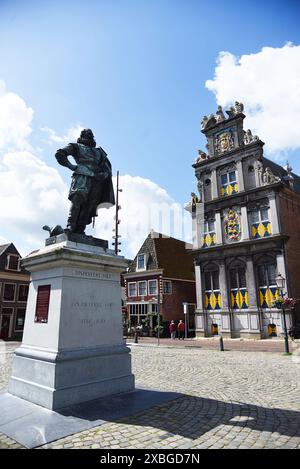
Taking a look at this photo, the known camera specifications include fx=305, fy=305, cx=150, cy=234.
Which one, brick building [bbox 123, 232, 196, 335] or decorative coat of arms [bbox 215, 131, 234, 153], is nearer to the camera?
decorative coat of arms [bbox 215, 131, 234, 153]

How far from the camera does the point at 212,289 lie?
2502cm

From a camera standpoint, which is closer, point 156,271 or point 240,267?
point 240,267

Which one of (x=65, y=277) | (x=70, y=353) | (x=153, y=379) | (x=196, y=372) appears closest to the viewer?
(x=70, y=353)

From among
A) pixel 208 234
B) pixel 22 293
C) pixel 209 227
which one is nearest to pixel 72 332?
pixel 208 234

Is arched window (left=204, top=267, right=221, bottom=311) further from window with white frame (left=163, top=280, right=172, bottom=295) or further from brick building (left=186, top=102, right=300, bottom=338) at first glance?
window with white frame (left=163, top=280, right=172, bottom=295)

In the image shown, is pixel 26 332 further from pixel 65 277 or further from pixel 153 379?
pixel 153 379

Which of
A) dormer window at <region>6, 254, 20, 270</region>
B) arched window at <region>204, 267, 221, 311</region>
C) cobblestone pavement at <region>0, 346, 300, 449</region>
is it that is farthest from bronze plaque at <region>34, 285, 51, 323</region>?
dormer window at <region>6, 254, 20, 270</region>

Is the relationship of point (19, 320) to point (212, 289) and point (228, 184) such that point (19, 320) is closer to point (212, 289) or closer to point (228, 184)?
point (212, 289)

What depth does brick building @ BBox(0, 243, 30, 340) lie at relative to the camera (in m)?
32.5

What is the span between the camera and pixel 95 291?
19.1 feet

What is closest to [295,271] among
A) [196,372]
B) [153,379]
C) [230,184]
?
[230,184]

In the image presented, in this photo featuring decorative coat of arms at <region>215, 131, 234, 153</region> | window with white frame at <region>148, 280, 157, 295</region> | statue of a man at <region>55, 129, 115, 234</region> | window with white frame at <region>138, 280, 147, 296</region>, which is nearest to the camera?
statue of a man at <region>55, 129, 115, 234</region>

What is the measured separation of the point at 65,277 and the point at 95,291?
0.68m

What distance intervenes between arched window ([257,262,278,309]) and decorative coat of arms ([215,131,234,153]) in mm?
10262
